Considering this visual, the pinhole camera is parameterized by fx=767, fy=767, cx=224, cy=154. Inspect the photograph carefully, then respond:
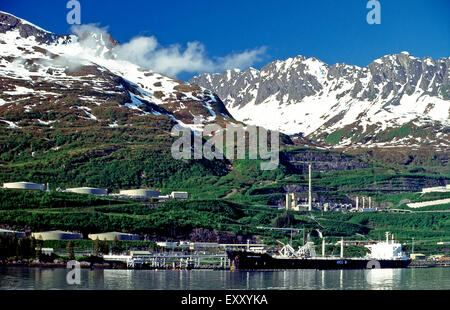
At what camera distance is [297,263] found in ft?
355

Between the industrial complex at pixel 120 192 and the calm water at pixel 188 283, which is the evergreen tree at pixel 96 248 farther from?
the industrial complex at pixel 120 192

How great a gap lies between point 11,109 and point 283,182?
70622mm

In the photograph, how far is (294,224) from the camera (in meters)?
148

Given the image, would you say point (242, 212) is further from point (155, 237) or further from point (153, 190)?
point (155, 237)

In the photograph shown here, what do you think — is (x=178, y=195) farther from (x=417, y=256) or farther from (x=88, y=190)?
(x=417, y=256)

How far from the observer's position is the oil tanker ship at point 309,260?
10281 centimetres

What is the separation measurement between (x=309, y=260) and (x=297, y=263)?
2.36 meters

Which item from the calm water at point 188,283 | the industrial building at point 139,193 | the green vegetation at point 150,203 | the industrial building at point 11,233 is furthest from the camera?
the industrial building at point 139,193

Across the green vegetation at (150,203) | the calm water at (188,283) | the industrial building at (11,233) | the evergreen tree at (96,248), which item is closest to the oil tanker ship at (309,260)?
the evergreen tree at (96,248)

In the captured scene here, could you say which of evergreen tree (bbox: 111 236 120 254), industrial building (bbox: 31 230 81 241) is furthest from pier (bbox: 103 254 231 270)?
industrial building (bbox: 31 230 81 241)

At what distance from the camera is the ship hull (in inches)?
4026

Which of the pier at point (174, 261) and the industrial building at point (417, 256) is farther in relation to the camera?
the industrial building at point (417, 256)

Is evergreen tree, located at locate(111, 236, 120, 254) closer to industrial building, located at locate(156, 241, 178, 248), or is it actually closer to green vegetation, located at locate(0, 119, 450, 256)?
green vegetation, located at locate(0, 119, 450, 256)
